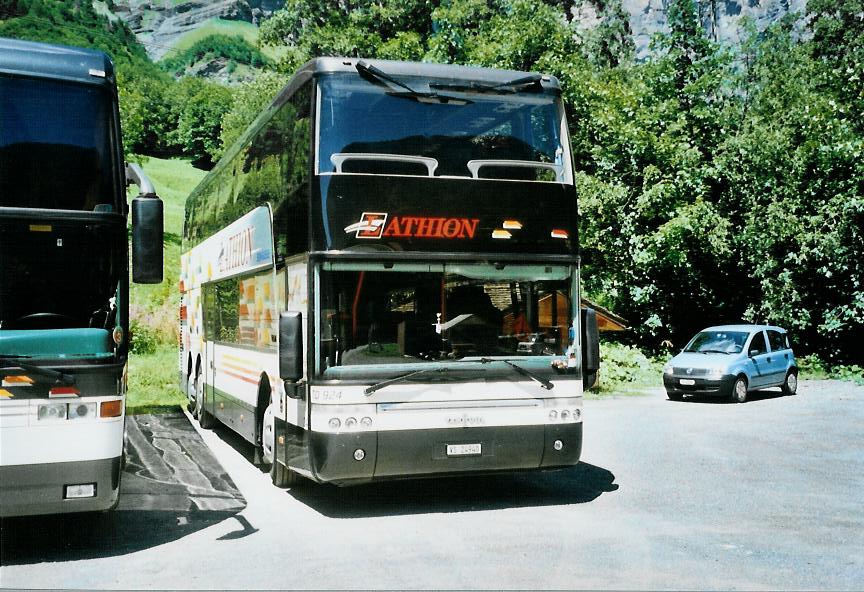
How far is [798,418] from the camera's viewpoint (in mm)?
19031

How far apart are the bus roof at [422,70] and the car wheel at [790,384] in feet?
55.7

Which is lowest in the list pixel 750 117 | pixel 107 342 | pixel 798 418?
pixel 798 418

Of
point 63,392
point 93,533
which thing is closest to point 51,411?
point 63,392

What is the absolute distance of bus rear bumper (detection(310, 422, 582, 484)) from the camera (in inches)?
352

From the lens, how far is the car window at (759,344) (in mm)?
23391

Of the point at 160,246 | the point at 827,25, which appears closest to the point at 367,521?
the point at 160,246

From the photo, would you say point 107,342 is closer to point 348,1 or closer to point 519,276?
point 519,276

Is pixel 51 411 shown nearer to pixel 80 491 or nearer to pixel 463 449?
pixel 80 491

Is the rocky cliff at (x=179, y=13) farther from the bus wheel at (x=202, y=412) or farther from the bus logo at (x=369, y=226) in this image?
the bus logo at (x=369, y=226)

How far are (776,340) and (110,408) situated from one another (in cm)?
2061

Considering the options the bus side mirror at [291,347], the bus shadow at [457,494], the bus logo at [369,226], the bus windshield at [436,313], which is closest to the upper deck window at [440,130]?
the bus logo at [369,226]

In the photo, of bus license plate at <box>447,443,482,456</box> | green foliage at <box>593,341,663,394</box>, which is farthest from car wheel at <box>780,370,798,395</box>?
bus license plate at <box>447,443,482,456</box>

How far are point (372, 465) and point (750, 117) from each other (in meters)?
35.4

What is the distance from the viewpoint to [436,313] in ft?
30.5
